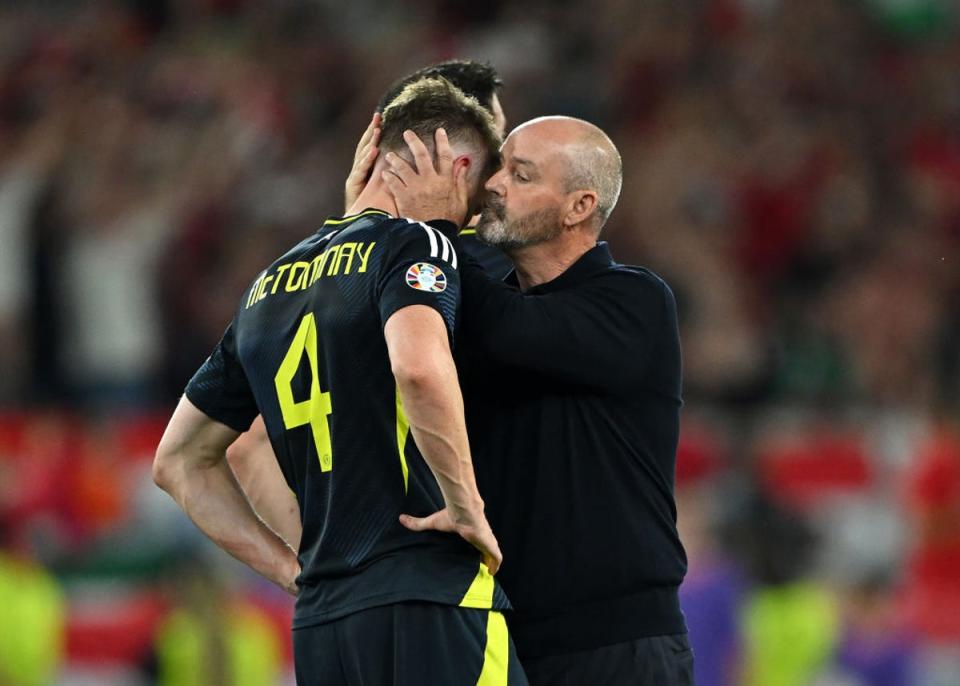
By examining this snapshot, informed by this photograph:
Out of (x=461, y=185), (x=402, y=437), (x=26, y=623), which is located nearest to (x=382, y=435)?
(x=402, y=437)

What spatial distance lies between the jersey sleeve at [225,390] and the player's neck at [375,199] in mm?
444

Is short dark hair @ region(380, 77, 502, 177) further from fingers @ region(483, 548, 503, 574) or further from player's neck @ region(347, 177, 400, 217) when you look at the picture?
fingers @ region(483, 548, 503, 574)

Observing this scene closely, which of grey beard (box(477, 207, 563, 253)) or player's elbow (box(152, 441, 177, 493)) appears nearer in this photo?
grey beard (box(477, 207, 563, 253))

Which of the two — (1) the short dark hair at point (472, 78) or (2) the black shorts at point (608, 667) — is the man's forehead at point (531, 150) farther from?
(2) the black shorts at point (608, 667)

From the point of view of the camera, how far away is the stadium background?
8.19m

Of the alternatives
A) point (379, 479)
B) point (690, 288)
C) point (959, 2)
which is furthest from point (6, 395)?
point (959, 2)

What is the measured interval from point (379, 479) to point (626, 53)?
875 centimetres

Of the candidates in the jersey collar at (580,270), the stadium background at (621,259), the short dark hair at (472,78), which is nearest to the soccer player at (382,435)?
the jersey collar at (580,270)

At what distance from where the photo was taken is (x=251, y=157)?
36.9 feet

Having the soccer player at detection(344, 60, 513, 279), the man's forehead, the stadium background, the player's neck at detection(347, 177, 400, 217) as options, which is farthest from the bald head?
the stadium background

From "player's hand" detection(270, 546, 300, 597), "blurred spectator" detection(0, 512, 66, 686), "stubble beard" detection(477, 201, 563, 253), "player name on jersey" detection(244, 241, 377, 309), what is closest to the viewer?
"player name on jersey" detection(244, 241, 377, 309)

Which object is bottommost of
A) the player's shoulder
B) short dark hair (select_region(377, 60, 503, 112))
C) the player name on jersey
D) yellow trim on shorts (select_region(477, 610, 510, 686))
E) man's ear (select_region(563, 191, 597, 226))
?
yellow trim on shorts (select_region(477, 610, 510, 686))

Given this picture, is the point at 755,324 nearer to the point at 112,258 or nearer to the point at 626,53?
the point at 626,53

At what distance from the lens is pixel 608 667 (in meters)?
4.22
